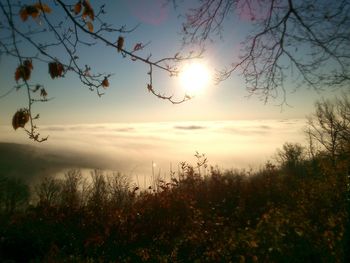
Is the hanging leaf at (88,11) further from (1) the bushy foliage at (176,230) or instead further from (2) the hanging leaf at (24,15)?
(1) the bushy foliage at (176,230)

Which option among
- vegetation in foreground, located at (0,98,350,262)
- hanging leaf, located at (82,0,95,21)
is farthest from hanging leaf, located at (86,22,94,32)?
vegetation in foreground, located at (0,98,350,262)

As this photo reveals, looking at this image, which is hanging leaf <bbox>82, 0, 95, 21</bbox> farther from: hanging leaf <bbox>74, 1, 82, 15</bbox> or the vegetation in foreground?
the vegetation in foreground

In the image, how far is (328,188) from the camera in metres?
13.8

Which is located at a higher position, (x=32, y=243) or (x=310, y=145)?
(x=310, y=145)

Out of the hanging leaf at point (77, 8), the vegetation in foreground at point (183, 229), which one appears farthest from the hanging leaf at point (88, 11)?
the vegetation in foreground at point (183, 229)

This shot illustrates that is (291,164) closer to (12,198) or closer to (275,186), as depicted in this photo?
(275,186)

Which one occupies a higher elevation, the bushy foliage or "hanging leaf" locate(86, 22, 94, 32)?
"hanging leaf" locate(86, 22, 94, 32)

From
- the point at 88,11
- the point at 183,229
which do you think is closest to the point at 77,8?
the point at 88,11

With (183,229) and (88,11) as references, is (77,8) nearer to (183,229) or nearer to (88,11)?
(88,11)

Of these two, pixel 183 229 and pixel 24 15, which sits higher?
pixel 24 15

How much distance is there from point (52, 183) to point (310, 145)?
5171 centimetres

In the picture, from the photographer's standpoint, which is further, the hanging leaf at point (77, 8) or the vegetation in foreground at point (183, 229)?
the vegetation in foreground at point (183, 229)

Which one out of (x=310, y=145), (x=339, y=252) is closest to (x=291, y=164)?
(x=310, y=145)

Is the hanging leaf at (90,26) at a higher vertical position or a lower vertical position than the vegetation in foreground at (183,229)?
higher
